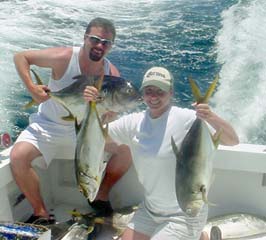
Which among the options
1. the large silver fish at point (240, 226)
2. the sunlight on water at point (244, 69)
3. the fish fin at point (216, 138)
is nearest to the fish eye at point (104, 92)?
the fish fin at point (216, 138)

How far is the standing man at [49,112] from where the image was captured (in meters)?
3.05

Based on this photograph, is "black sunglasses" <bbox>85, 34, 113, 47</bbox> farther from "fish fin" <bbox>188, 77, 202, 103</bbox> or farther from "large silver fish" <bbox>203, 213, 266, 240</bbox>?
"large silver fish" <bbox>203, 213, 266, 240</bbox>

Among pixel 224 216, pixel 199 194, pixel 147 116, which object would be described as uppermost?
pixel 147 116

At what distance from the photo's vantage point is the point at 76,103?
9.03 ft

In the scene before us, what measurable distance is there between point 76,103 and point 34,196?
0.79 meters

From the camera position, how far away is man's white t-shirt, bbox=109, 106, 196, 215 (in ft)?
8.38

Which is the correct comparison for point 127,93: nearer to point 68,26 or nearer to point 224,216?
point 224,216

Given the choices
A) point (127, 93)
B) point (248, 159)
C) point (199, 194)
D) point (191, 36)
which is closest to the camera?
point (199, 194)

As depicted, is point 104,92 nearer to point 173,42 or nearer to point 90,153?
point 90,153

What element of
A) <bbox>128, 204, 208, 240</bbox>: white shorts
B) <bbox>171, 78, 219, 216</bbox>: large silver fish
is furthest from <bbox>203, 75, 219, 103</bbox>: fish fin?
<bbox>128, 204, 208, 240</bbox>: white shorts

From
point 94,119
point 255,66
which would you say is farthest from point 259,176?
point 255,66

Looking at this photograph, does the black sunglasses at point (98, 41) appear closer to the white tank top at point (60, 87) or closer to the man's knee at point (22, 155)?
the white tank top at point (60, 87)

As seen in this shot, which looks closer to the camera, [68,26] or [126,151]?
[126,151]

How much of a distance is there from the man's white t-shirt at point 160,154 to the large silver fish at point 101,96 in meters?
0.18
